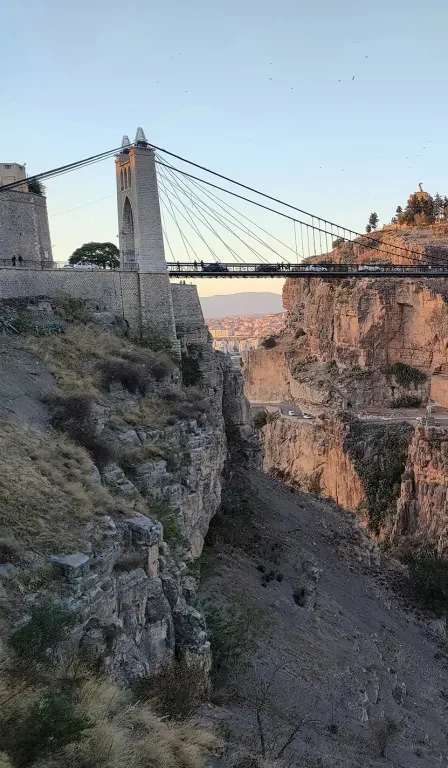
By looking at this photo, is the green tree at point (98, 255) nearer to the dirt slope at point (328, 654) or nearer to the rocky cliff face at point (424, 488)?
the dirt slope at point (328, 654)

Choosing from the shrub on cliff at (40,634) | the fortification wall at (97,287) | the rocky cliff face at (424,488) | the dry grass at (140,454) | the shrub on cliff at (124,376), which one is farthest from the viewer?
the rocky cliff face at (424,488)

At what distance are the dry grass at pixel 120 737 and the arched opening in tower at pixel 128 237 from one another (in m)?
12.4

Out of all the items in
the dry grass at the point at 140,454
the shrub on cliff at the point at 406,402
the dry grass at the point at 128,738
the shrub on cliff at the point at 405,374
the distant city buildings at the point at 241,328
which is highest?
the dry grass at the point at 140,454

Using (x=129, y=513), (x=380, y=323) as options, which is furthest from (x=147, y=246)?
(x=380, y=323)

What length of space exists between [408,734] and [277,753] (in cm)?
498

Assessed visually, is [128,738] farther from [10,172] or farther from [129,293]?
[10,172]

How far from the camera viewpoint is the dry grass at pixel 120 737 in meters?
4.54

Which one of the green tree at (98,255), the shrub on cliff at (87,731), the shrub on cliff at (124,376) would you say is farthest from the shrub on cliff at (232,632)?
the green tree at (98,255)

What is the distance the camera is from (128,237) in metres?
16.8

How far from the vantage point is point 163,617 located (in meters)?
7.30

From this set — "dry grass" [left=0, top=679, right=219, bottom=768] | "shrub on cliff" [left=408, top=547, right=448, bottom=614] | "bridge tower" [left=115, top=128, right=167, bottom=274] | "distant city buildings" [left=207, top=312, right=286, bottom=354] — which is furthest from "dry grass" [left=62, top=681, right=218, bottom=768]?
"distant city buildings" [left=207, top=312, right=286, bottom=354]

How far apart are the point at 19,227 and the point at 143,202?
480 centimetres

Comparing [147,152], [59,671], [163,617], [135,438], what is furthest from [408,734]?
[147,152]

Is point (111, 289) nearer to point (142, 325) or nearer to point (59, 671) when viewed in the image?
point (142, 325)
